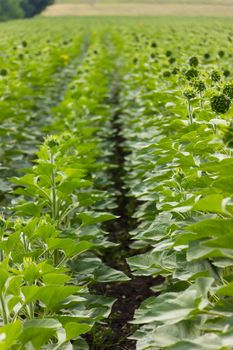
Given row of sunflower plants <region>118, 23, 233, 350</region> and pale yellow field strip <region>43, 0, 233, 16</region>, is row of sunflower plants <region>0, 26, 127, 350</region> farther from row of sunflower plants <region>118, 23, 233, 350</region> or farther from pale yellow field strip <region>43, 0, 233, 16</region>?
pale yellow field strip <region>43, 0, 233, 16</region>

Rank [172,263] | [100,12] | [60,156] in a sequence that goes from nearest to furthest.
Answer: [172,263], [60,156], [100,12]

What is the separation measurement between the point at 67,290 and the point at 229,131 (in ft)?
2.88

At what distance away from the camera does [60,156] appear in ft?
15.0

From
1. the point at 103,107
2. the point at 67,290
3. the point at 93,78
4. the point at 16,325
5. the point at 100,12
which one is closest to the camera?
the point at 16,325

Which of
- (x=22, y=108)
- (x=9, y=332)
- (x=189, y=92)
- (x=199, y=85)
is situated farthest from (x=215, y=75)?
(x=22, y=108)

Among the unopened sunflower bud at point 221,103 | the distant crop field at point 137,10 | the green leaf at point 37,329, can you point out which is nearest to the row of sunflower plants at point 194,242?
the unopened sunflower bud at point 221,103

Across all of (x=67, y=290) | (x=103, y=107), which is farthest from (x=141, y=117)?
(x=67, y=290)

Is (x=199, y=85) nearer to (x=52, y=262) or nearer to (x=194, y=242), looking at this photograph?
(x=52, y=262)

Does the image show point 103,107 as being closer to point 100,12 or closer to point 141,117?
point 141,117

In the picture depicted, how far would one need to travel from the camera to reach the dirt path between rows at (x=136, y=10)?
191 feet

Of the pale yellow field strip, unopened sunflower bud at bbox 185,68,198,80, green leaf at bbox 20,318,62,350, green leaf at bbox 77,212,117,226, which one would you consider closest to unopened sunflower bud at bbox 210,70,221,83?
unopened sunflower bud at bbox 185,68,198,80

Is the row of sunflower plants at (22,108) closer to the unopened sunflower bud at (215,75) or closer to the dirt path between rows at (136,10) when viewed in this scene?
the unopened sunflower bud at (215,75)

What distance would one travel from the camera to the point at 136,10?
206 feet

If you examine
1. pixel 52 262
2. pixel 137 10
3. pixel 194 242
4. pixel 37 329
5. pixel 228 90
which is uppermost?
pixel 228 90
